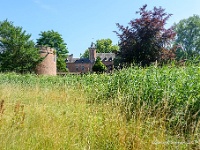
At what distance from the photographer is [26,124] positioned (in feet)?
12.6

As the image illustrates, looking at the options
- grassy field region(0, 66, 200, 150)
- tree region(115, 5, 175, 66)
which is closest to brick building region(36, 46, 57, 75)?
tree region(115, 5, 175, 66)

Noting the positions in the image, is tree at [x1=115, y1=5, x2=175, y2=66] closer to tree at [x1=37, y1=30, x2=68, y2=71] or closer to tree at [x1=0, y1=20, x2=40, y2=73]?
tree at [x1=0, y1=20, x2=40, y2=73]

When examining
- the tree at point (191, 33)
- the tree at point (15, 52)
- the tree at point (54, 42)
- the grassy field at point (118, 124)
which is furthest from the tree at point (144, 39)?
the tree at point (191, 33)

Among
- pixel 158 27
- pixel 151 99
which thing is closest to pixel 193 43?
pixel 158 27

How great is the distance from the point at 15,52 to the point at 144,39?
869 inches

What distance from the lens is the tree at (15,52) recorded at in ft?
99.6

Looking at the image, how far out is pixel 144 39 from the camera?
14.5 m

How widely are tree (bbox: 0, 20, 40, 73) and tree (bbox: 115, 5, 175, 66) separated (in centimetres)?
1923

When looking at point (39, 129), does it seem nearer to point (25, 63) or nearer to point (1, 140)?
point (1, 140)

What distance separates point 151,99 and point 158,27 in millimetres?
11441

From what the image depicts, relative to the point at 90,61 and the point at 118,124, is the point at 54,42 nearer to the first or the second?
the point at 90,61

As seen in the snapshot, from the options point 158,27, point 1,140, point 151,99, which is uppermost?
point 158,27

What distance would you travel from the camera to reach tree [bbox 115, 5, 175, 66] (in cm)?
1420

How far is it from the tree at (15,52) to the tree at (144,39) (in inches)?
757
